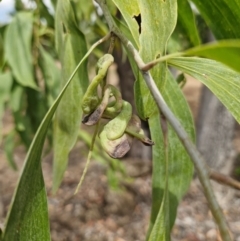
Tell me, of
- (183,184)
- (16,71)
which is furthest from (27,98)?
(183,184)

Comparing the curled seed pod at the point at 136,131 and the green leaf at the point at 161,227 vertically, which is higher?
the curled seed pod at the point at 136,131

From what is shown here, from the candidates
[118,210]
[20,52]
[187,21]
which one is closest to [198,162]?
[187,21]

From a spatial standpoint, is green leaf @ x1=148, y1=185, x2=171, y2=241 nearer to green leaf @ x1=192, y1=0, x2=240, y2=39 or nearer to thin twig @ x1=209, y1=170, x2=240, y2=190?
thin twig @ x1=209, y1=170, x2=240, y2=190

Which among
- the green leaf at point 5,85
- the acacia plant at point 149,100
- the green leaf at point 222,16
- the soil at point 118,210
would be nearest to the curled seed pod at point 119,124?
the acacia plant at point 149,100

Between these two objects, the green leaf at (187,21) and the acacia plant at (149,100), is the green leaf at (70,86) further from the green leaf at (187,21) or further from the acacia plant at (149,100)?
the green leaf at (187,21)

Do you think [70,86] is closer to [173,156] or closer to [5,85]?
[173,156]

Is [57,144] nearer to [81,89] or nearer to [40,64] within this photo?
[81,89]

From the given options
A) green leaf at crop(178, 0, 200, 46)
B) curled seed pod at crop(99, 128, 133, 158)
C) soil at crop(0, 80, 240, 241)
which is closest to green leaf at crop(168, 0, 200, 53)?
green leaf at crop(178, 0, 200, 46)
